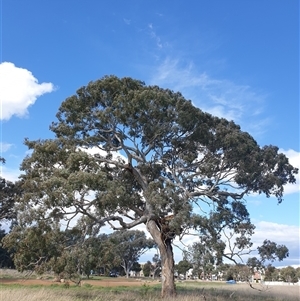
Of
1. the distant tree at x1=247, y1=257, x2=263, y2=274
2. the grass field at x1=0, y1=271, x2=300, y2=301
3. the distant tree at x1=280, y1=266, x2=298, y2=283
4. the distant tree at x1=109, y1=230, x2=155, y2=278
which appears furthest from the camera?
the distant tree at x1=109, y1=230, x2=155, y2=278

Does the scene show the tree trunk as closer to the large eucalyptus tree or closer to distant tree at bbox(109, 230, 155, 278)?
the large eucalyptus tree

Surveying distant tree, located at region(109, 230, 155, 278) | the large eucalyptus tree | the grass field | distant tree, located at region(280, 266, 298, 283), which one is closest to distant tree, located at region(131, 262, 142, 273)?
distant tree, located at region(109, 230, 155, 278)

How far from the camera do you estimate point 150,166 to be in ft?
74.0

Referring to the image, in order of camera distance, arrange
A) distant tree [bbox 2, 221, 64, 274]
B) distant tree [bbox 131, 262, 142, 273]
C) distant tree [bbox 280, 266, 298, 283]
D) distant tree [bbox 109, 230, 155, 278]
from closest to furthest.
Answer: distant tree [bbox 2, 221, 64, 274]
distant tree [bbox 280, 266, 298, 283]
distant tree [bbox 109, 230, 155, 278]
distant tree [bbox 131, 262, 142, 273]

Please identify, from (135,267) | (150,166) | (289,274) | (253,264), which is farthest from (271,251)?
(135,267)

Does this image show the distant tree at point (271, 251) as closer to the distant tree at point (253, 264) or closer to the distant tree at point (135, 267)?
the distant tree at point (253, 264)

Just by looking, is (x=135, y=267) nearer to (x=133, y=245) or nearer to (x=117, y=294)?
(x=133, y=245)

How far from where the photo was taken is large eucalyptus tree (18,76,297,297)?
18594mm

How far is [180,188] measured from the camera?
20.9 metres

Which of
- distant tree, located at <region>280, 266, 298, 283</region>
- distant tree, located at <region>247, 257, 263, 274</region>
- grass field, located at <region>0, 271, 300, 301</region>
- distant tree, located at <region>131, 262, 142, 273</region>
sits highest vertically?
distant tree, located at <region>131, 262, 142, 273</region>

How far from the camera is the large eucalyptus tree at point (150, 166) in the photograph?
18594mm

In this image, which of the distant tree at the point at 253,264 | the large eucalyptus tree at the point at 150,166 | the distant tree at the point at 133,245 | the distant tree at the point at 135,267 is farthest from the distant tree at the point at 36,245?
the distant tree at the point at 135,267

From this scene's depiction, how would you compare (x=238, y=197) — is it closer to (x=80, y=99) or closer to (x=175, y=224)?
(x=175, y=224)

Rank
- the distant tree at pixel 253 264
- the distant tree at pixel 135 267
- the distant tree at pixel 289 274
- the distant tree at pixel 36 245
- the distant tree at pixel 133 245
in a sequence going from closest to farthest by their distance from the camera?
1. the distant tree at pixel 36 245
2. the distant tree at pixel 253 264
3. the distant tree at pixel 289 274
4. the distant tree at pixel 133 245
5. the distant tree at pixel 135 267
